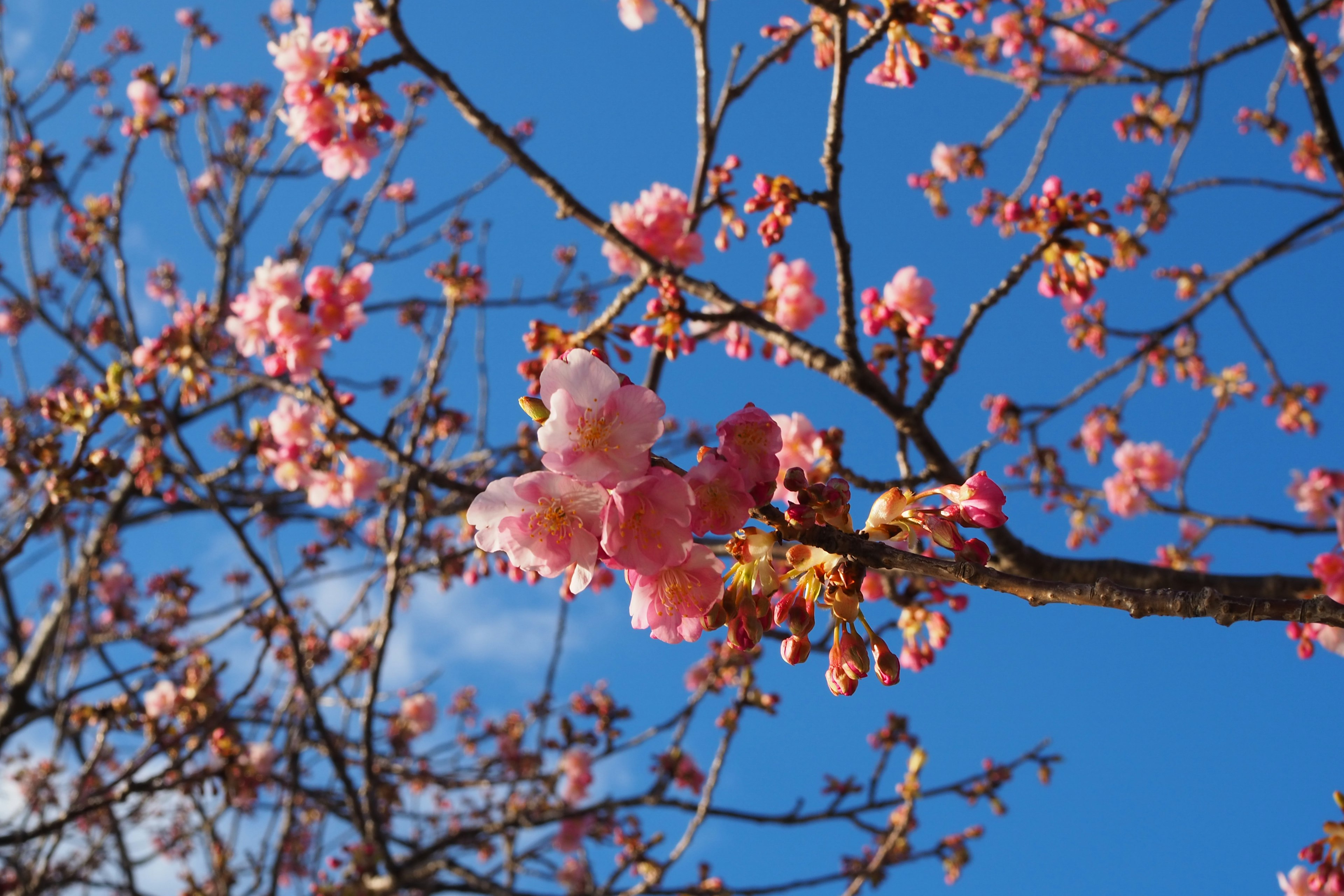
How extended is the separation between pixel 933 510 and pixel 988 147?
5.12 m

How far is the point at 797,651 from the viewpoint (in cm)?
146

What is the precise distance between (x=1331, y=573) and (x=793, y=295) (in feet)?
6.88

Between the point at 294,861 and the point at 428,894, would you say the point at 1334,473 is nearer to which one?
the point at 428,894

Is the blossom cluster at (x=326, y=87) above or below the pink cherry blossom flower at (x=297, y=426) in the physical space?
above

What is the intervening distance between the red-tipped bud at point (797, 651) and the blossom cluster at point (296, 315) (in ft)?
8.87

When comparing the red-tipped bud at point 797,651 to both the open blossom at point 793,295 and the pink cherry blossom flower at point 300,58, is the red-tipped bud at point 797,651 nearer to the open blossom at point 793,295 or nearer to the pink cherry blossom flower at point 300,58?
the open blossom at point 793,295

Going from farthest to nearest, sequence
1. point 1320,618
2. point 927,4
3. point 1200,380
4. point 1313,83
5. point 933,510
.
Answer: point 1200,380
point 1313,83
point 927,4
point 933,510
point 1320,618

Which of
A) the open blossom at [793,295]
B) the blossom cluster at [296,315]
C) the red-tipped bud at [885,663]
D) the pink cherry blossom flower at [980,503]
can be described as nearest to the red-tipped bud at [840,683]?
the red-tipped bud at [885,663]

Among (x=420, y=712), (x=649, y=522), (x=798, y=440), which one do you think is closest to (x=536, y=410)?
(x=649, y=522)

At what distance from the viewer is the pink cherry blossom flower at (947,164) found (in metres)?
6.06

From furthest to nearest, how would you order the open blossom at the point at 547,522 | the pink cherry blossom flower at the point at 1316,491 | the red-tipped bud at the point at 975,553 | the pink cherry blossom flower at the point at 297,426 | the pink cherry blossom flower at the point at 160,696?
the pink cherry blossom flower at the point at 1316,491, the pink cherry blossom flower at the point at 160,696, the pink cherry blossom flower at the point at 297,426, the open blossom at the point at 547,522, the red-tipped bud at the point at 975,553

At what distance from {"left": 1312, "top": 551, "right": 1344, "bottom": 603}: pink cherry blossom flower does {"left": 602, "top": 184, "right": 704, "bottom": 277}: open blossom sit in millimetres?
2448

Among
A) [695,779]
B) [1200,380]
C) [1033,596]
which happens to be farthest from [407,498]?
[1200,380]

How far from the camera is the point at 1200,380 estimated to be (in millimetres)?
6102
